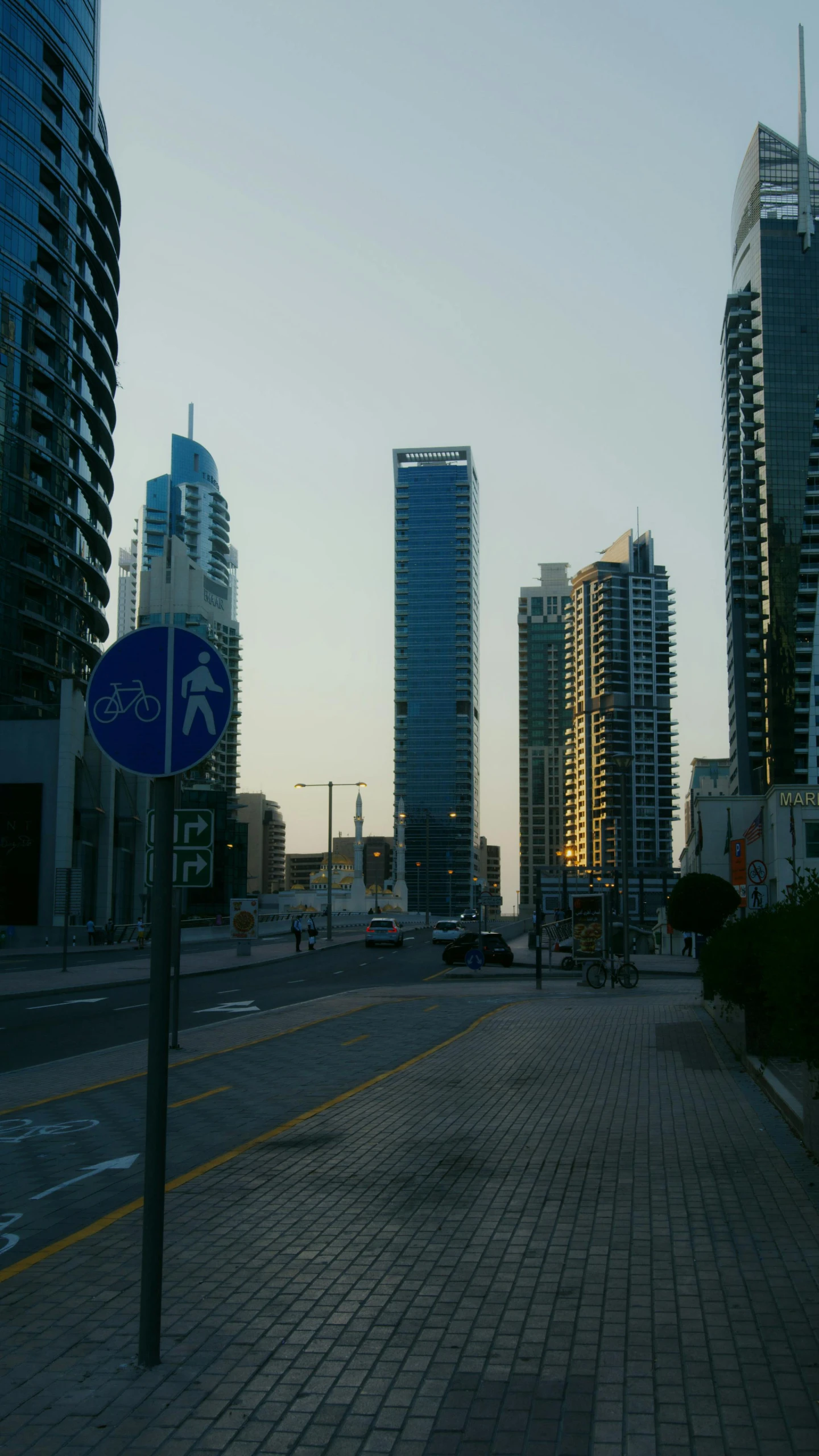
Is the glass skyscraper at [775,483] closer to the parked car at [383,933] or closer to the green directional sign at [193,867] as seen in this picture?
the parked car at [383,933]

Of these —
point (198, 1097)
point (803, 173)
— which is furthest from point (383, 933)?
point (803, 173)

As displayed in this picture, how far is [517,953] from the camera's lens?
55.3 meters

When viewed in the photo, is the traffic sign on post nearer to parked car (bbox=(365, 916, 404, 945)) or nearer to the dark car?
the dark car

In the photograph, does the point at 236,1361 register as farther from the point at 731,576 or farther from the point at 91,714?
the point at 731,576

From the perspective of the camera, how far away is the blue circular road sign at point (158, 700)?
5.59 metres

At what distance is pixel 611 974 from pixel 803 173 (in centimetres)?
14039

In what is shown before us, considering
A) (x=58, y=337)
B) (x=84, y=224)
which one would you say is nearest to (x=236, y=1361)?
(x=58, y=337)

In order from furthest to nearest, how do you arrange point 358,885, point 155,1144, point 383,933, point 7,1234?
point 358,885 → point 383,933 → point 7,1234 → point 155,1144

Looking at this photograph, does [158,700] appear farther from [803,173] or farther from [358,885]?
[803,173]

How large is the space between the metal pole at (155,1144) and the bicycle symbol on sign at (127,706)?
875 millimetres

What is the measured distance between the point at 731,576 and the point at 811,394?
72.5 feet

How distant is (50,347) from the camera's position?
7550 centimetres

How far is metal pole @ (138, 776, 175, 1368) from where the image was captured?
16.7 feet

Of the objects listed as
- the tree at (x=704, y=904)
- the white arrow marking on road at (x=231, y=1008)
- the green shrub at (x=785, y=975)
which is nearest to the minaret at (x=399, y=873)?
the tree at (x=704, y=904)
